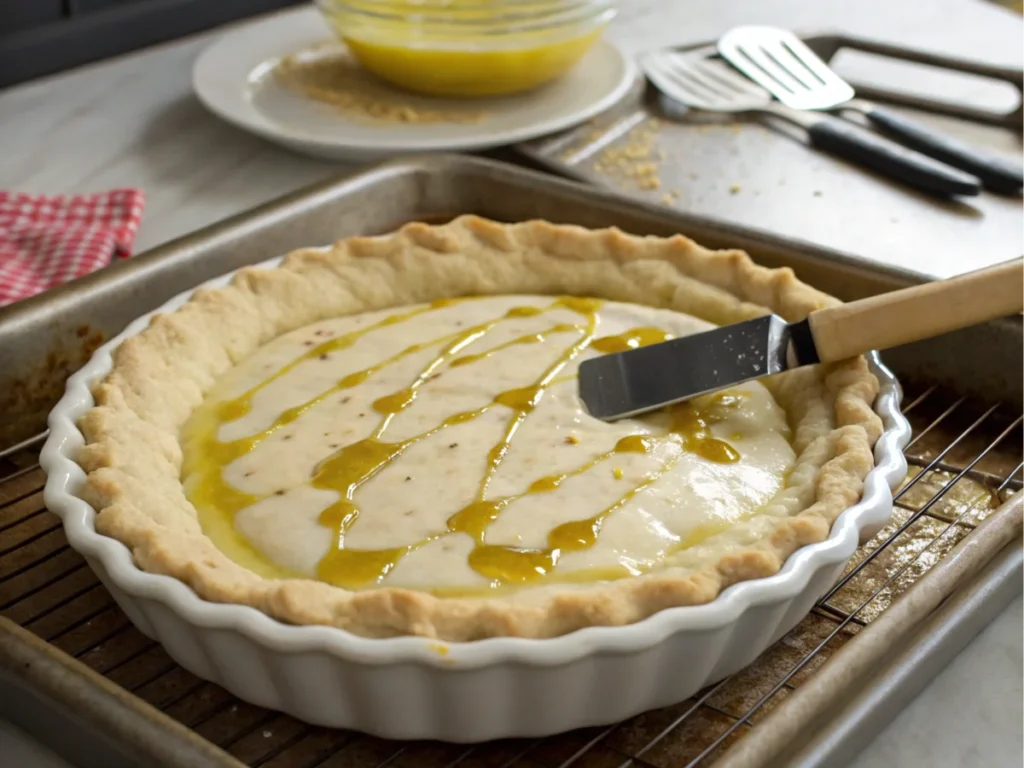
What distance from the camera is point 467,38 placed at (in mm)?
2270

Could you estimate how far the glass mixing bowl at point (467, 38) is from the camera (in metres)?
2.27

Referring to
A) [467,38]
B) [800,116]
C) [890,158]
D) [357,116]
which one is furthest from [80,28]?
[890,158]

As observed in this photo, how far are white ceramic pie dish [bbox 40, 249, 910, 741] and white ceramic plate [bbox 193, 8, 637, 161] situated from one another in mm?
1222

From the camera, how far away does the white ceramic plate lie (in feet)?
7.05

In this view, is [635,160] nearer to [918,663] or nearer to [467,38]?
[467,38]

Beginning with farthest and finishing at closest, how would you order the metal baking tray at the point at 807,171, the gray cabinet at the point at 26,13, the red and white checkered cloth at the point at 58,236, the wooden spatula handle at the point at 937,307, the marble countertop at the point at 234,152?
the gray cabinet at the point at 26,13 → the metal baking tray at the point at 807,171 → the red and white checkered cloth at the point at 58,236 → the wooden spatula handle at the point at 937,307 → the marble countertop at the point at 234,152

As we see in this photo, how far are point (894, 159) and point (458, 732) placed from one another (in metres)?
1.51

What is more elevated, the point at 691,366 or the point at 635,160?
the point at 691,366

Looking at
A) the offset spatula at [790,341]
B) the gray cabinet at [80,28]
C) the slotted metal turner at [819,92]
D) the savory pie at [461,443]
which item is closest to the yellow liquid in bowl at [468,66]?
the slotted metal turner at [819,92]

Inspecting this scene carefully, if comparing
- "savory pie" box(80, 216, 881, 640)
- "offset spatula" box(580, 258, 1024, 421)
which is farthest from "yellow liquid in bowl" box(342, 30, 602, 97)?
"offset spatula" box(580, 258, 1024, 421)

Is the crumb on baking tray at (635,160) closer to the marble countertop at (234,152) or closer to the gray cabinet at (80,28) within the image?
the marble countertop at (234,152)

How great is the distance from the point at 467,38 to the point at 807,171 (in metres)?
0.71

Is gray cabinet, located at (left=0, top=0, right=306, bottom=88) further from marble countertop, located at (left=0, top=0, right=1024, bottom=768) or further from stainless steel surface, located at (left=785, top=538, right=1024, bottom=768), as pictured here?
stainless steel surface, located at (left=785, top=538, right=1024, bottom=768)

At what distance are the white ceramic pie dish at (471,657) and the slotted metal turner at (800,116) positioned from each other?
114cm
